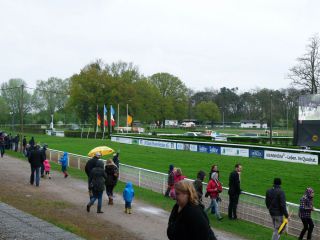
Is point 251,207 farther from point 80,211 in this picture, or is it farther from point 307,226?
point 80,211

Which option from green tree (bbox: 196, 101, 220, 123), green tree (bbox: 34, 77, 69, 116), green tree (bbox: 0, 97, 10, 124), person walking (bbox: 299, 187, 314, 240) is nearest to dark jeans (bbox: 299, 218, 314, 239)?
person walking (bbox: 299, 187, 314, 240)

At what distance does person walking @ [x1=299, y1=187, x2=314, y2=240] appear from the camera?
11.9 metres

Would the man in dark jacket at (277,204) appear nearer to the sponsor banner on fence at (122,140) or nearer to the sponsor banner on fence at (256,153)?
the sponsor banner on fence at (256,153)

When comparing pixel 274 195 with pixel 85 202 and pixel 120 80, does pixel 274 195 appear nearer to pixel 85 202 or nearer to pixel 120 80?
pixel 85 202

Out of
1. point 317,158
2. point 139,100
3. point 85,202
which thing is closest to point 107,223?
point 85,202

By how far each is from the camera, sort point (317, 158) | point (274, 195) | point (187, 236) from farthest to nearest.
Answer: point (317, 158) < point (274, 195) < point (187, 236)

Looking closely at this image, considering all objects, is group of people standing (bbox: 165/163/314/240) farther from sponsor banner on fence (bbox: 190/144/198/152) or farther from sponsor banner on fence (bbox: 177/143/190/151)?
sponsor banner on fence (bbox: 177/143/190/151)

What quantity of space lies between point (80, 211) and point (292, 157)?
20.8 m

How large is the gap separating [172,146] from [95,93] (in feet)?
108

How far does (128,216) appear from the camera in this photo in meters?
14.6

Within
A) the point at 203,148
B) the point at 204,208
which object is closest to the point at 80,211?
the point at 204,208

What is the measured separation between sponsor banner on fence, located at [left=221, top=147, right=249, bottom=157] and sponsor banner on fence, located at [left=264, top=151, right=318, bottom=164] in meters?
2.08

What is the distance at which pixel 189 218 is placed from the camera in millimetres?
4488

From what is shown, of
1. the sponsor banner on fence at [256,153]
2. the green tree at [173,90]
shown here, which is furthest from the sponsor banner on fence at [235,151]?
the green tree at [173,90]
